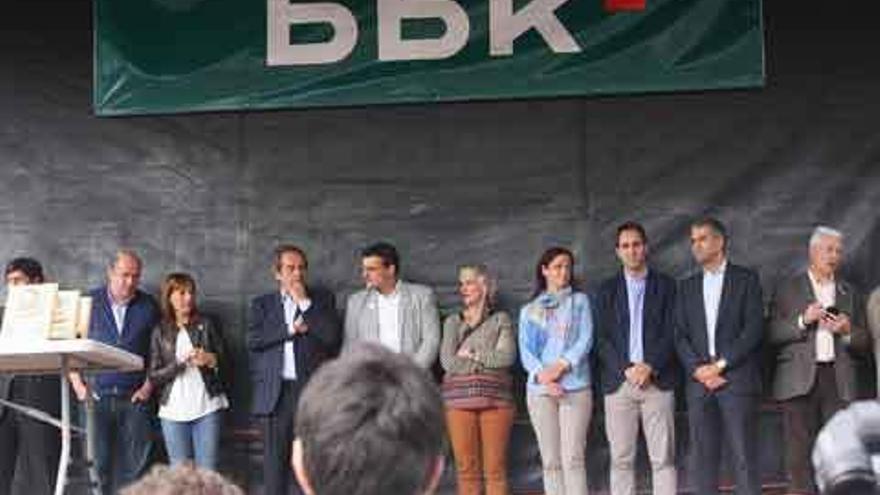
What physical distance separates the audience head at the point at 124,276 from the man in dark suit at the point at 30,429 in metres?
0.36

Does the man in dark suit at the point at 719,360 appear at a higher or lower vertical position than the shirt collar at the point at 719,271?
lower

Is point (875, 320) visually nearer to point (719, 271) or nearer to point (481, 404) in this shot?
point (719, 271)

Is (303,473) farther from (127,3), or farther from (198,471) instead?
(127,3)

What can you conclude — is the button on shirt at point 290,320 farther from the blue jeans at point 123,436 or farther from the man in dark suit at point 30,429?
the man in dark suit at point 30,429

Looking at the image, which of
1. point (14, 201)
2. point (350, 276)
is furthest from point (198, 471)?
point (14, 201)

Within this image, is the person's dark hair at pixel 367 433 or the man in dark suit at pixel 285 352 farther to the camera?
the man in dark suit at pixel 285 352

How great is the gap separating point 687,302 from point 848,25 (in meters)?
1.67

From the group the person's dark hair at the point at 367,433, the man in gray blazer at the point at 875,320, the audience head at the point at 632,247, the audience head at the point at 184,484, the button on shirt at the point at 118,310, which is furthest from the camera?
the button on shirt at the point at 118,310

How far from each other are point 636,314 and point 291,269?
1.65m

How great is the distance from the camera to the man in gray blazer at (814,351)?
6605mm

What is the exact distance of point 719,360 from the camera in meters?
6.62

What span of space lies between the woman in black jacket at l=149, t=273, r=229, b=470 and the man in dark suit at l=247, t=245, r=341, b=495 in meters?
0.20

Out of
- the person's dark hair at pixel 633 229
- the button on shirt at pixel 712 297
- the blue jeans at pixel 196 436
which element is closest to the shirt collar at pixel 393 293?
the blue jeans at pixel 196 436

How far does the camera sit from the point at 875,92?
7.25 meters
